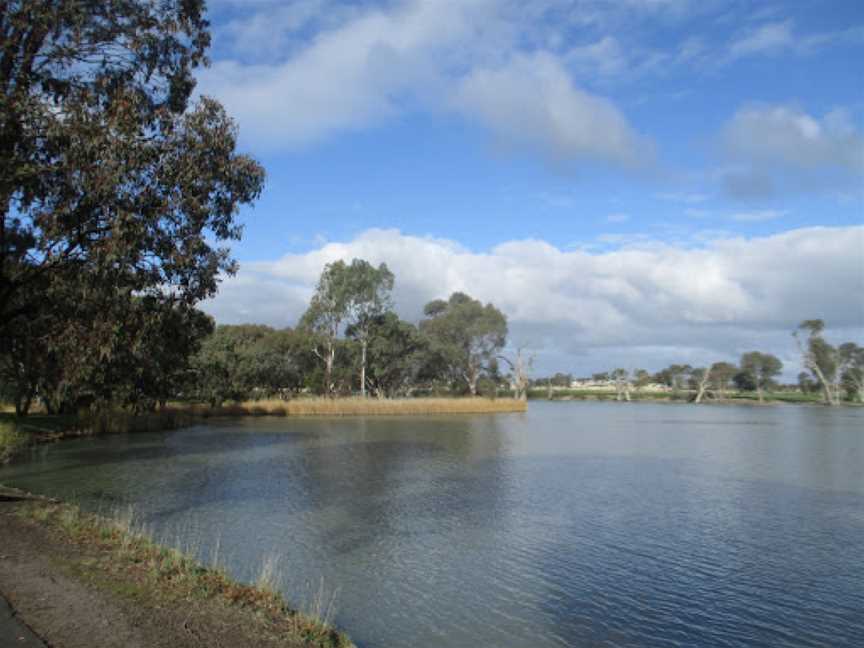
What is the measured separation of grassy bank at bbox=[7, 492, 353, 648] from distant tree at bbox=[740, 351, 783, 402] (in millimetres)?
157757

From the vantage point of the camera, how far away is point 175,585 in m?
8.66

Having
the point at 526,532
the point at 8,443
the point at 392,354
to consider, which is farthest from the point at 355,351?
the point at 526,532

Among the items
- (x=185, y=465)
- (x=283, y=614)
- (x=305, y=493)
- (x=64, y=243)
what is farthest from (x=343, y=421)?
(x=283, y=614)

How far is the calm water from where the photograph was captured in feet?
34.2

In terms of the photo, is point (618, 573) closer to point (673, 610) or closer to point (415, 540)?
point (673, 610)

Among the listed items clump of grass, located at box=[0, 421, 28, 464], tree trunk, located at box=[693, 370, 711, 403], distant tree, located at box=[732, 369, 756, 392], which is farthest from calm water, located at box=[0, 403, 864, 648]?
distant tree, located at box=[732, 369, 756, 392]

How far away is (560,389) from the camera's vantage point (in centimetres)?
19550

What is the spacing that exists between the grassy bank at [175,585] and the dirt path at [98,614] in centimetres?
4

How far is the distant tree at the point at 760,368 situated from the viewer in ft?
490

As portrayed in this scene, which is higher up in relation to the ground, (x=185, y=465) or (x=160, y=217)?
(x=160, y=217)

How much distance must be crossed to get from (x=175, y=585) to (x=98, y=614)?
1.46 meters

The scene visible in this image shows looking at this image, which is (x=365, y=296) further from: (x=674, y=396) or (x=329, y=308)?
(x=674, y=396)

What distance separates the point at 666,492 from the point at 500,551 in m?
10.1

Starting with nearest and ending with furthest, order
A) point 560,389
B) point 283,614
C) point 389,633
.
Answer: point 283,614
point 389,633
point 560,389
